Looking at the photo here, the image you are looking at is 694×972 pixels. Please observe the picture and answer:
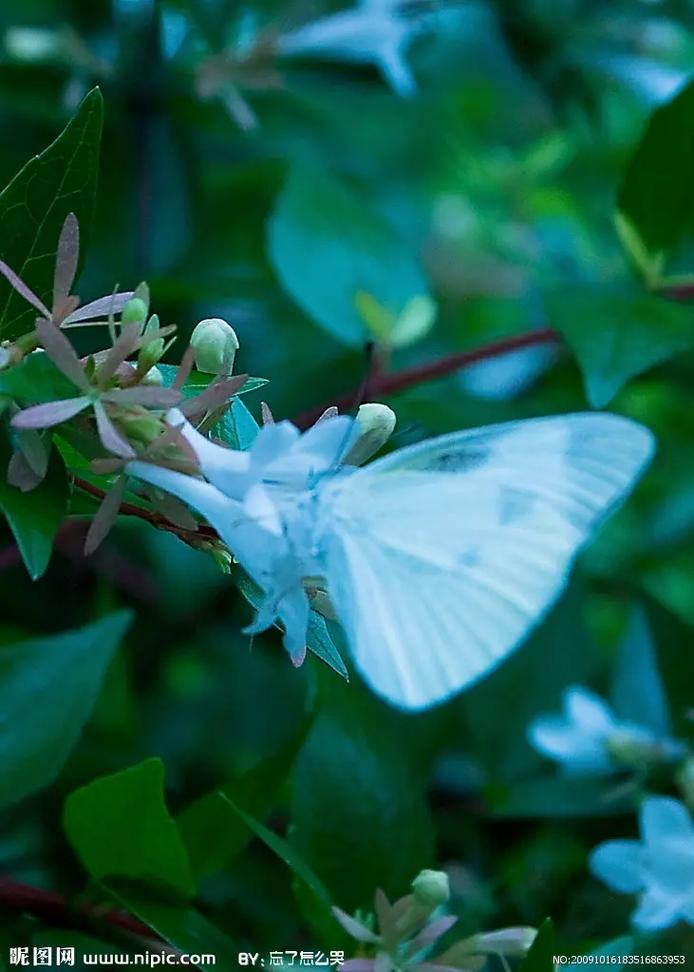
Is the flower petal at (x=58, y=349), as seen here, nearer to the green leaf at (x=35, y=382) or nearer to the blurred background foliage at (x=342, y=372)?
the green leaf at (x=35, y=382)

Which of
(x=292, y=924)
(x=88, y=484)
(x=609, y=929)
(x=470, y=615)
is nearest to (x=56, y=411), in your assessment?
(x=88, y=484)

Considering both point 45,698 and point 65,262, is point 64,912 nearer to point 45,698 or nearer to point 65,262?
point 45,698

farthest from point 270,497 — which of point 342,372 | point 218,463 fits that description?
point 342,372

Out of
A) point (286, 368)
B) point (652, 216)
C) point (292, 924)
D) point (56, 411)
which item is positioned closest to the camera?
point (56, 411)

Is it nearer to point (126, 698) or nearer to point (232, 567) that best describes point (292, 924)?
point (126, 698)

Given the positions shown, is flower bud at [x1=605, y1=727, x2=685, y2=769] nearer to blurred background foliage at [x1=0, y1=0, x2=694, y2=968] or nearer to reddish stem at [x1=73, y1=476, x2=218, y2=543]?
blurred background foliage at [x1=0, y1=0, x2=694, y2=968]

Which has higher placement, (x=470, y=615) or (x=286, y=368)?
(x=470, y=615)
